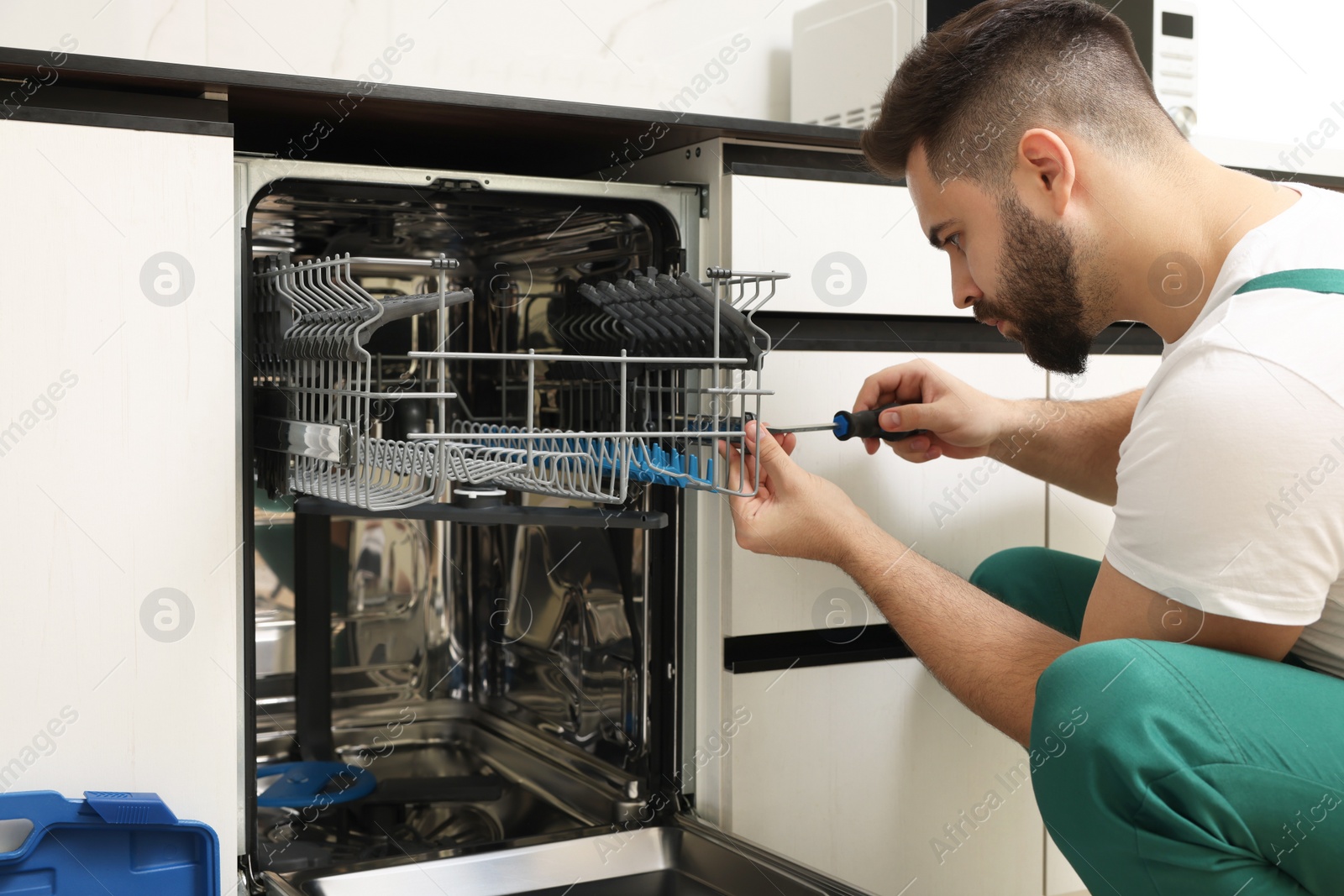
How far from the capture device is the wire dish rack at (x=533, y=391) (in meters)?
0.88

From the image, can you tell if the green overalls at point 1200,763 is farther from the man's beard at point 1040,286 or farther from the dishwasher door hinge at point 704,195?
the dishwasher door hinge at point 704,195

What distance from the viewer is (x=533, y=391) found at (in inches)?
37.7

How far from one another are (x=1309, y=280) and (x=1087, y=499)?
57 cm

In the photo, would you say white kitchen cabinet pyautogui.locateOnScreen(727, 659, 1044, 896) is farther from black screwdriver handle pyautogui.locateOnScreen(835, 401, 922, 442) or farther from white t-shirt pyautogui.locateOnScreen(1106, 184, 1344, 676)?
white t-shirt pyautogui.locateOnScreen(1106, 184, 1344, 676)

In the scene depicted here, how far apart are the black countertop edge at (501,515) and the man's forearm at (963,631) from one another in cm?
22

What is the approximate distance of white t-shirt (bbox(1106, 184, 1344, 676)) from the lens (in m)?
0.80

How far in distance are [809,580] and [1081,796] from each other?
0.46m

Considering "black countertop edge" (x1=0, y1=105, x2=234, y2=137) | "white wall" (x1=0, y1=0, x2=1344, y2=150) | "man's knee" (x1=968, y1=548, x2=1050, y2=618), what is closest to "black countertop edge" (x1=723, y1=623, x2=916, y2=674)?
"man's knee" (x1=968, y1=548, x2=1050, y2=618)

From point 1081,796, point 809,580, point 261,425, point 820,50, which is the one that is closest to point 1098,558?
point 809,580

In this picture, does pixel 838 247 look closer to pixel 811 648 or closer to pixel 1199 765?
pixel 811 648

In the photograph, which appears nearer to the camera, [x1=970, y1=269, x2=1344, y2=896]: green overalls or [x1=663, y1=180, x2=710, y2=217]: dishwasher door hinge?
[x1=970, y1=269, x2=1344, y2=896]: green overalls

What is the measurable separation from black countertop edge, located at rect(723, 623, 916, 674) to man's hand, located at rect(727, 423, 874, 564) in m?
0.20

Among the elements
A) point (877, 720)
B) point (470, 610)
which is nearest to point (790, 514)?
point (877, 720)

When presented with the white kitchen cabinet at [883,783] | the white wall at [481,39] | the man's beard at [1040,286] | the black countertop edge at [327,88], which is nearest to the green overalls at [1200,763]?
the man's beard at [1040,286]
